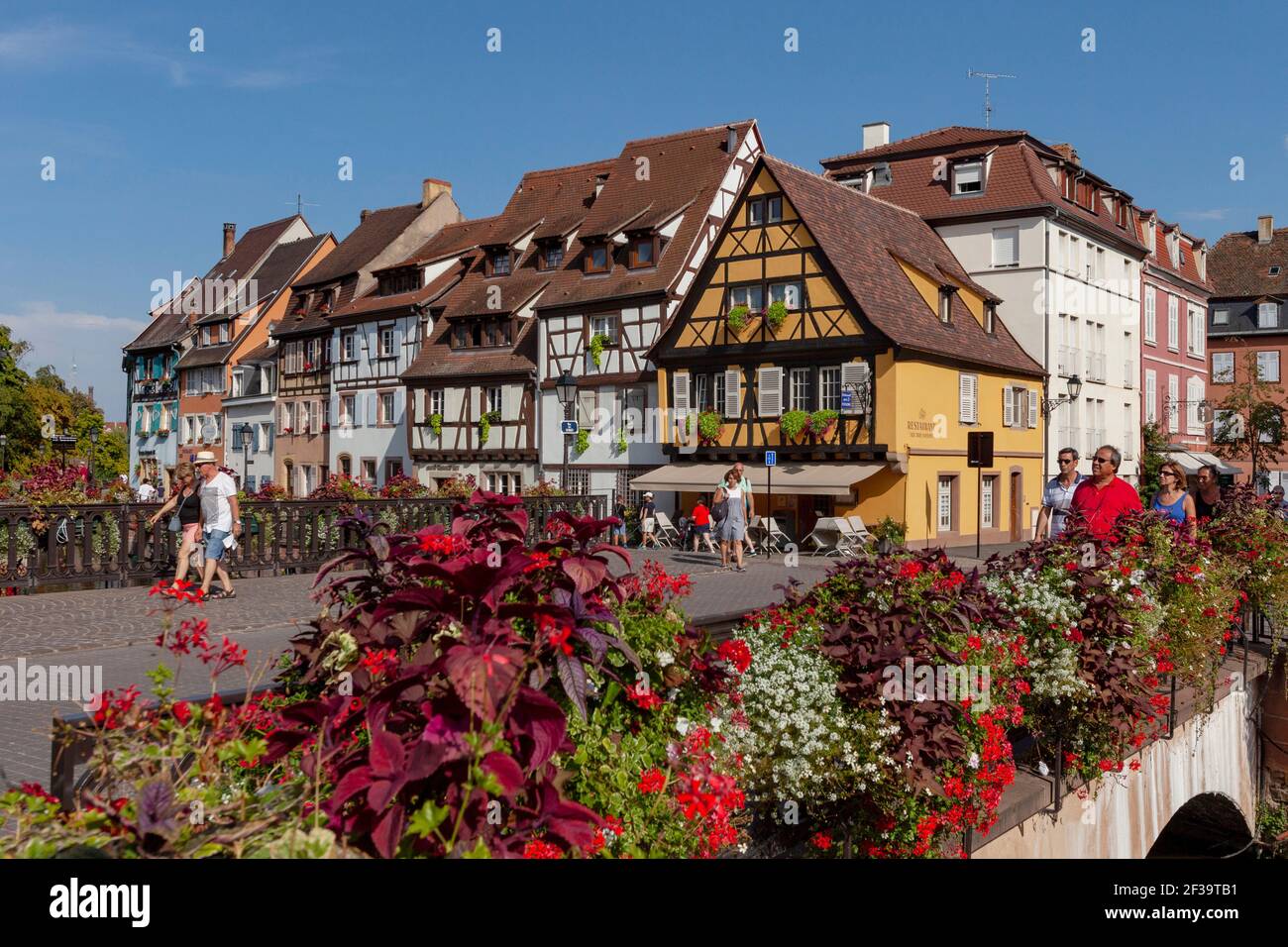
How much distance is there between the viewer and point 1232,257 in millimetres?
61562

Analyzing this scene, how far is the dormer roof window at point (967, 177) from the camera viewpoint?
39594 mm

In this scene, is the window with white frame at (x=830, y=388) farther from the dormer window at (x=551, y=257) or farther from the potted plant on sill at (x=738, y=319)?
the dormer window at (x=551, y=257)

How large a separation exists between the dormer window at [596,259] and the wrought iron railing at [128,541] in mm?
18772

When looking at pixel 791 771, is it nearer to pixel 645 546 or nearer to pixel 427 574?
pixel 427 574

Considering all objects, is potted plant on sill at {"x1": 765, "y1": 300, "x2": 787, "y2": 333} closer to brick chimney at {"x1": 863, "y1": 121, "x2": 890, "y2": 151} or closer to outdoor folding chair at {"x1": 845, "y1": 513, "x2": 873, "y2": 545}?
outdoor folding chair at {"x1": 845, "y1": 513, "x2": 873, "y2": 545}

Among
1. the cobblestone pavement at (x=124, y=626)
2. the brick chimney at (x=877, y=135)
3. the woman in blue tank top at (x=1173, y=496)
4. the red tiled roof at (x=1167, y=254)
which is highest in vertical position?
the brick chimney at (x=877, y=135)

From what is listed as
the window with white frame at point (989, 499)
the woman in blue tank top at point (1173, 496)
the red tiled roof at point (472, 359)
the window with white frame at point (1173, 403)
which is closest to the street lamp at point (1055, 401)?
the window with white frame at point (989, 499)

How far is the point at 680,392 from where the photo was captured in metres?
34.5

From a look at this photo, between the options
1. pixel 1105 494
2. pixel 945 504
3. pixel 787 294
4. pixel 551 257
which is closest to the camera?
pixel 1105 494

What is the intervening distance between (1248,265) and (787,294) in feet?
132

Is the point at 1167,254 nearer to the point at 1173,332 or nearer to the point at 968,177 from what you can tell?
the point at 1173,332

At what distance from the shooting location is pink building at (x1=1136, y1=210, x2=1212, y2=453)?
4712 cm

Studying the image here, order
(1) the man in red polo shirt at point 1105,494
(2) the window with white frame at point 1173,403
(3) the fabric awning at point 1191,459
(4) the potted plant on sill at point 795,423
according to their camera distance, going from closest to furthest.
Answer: (1) the man in red polo shirt at point 1105,494 → (4) the potted plant on sill at point 795,423 → (3) the fabric awning at point 1191,459 → (2) the window with white frame at point 1173,403

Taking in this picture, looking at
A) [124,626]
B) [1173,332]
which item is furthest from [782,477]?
[1173,332]
